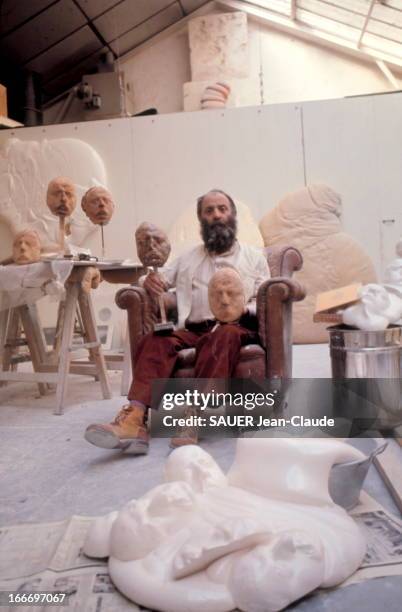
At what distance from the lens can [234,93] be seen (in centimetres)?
714

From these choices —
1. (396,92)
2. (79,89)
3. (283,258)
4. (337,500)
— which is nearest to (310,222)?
(396,92)

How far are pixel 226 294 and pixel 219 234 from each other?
68cm

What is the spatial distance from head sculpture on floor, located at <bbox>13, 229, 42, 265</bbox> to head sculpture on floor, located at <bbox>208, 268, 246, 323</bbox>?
1.45 metres

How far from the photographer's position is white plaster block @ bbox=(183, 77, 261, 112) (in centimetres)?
705

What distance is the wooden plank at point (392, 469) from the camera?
175 centimetres

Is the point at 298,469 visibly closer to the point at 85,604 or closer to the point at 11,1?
the point at 85,604

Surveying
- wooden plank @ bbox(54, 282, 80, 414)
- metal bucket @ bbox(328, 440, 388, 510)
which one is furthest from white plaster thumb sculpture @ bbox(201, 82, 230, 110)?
metal bucket @ bbox(328, 440, 388, 510)

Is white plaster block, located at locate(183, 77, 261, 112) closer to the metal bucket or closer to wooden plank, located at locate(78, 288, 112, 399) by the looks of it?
wooden plank, located at locate(78, 288, 112, 399)

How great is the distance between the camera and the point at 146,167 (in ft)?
20.1

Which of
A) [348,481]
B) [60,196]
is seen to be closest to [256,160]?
[60,196]

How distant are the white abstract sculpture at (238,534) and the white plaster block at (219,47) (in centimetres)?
656

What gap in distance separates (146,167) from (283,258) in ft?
11.1

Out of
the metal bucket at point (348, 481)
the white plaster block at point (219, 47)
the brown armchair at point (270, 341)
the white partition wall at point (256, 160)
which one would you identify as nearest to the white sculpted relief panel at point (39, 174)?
the white partition wall at point (256, 160)

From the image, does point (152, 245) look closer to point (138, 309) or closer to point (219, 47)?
point (138, 309)
